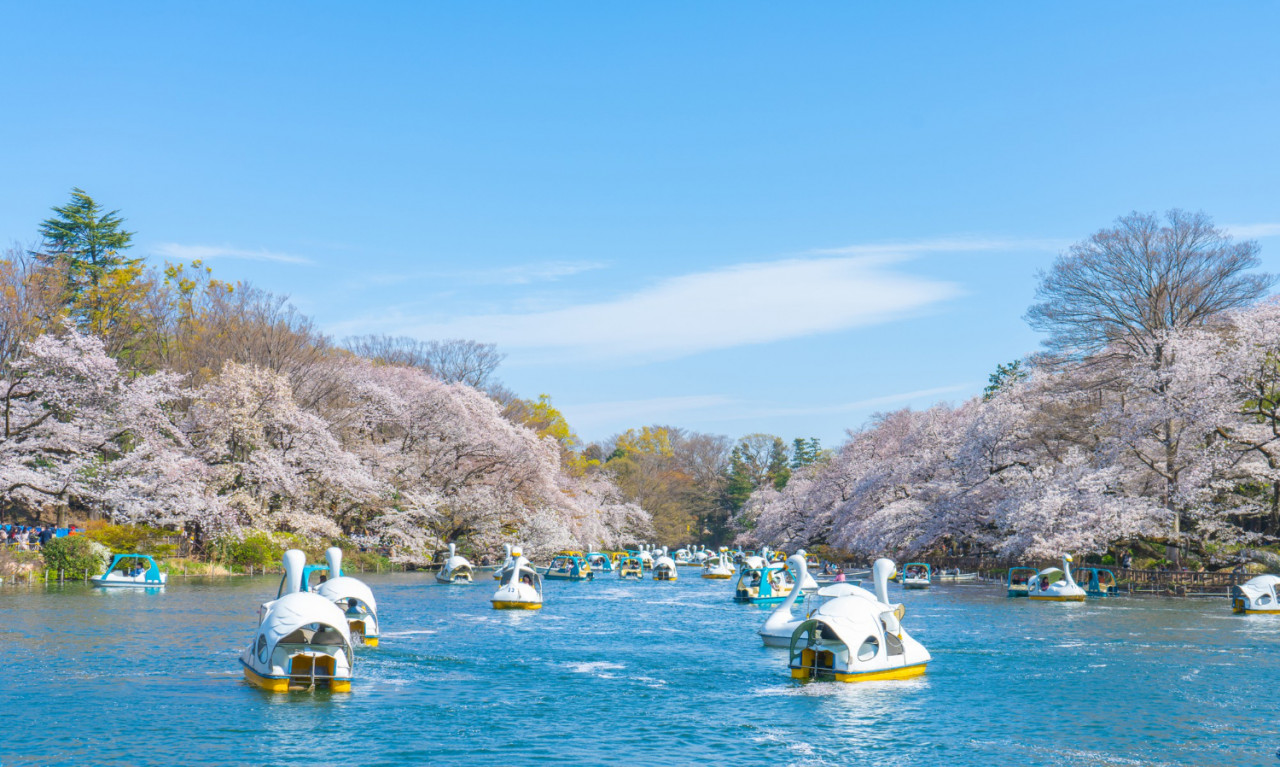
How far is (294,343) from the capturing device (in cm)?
6725

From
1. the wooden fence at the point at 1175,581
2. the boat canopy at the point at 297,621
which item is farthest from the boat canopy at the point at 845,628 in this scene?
the wooden fence at the point at 1175,581

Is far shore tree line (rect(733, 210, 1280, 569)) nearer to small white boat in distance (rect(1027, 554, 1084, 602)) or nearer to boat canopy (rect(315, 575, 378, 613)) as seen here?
small white boat in distance (rect(1027, 554, 1084, 602))

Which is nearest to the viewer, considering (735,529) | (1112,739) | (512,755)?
(512,755)

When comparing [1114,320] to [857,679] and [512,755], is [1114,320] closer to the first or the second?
[857,679]

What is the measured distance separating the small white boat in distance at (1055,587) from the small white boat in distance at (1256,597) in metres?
7.40

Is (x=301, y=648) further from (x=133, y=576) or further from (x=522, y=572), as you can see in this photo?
(x=133, y=576)

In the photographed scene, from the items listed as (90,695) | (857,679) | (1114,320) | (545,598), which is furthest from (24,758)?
(1114,320)

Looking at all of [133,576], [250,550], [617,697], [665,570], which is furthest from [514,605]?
[665,570]

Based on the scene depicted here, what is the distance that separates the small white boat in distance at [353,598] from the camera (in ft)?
93.7

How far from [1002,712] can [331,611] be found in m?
14.2

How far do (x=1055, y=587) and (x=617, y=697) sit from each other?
1285 inches

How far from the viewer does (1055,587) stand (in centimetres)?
4891

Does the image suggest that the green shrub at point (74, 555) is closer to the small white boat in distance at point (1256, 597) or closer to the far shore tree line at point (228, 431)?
the far shore tree line at point (228, 431)

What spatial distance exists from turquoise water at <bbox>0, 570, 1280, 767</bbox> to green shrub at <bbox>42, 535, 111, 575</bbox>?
29.8ft
